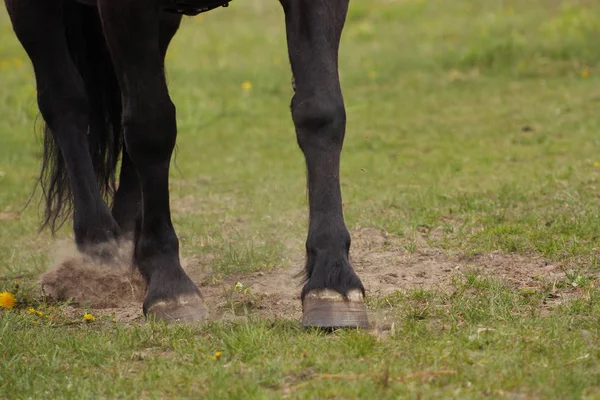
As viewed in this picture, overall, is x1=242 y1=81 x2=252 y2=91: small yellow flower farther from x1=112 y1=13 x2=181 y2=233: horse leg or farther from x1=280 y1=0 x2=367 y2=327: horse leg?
x1=280 y1=0 x2=367 y2=327: horse leg

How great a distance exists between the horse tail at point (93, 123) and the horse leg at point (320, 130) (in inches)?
80.2

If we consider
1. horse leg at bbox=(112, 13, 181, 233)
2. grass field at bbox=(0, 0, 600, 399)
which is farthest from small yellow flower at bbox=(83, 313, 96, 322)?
horse leg at bbox=(112, 13, 181, 233)

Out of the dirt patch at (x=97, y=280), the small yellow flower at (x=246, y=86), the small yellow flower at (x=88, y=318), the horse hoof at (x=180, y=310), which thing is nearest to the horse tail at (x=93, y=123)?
the dirt patch at (x=97, y=280)

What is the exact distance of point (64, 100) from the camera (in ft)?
17.1

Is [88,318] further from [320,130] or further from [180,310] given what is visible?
[320,130]

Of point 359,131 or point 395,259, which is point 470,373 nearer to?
point 395,259

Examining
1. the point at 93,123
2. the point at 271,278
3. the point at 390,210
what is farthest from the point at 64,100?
the point at 390,210

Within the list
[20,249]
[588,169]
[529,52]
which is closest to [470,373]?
[20,249]

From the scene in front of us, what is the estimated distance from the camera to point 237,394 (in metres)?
3.00

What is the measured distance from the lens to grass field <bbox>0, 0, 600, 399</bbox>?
3170mm

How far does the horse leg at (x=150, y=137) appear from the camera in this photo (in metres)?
3.97

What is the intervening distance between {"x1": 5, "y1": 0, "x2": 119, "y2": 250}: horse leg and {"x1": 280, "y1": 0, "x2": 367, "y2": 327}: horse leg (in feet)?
5.53

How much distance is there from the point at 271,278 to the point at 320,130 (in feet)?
4.09

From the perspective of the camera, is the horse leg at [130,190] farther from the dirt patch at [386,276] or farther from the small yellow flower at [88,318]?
the small yellow flower at [88,318]
